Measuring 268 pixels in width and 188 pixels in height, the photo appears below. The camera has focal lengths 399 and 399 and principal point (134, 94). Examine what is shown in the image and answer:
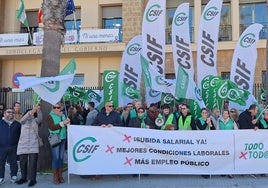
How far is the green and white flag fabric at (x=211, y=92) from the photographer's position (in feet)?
35.4

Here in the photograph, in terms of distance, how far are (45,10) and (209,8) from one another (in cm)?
595

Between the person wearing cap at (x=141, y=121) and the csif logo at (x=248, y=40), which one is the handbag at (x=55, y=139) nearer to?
the person wearing cap at (x=141, y=121)

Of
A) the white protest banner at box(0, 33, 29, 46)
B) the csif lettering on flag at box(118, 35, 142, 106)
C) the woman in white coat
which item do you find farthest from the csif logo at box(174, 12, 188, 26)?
the white protest banner at box(0, 33, 29, 46)

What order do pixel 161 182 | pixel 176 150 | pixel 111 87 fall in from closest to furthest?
pixel 161 182
pixel 176 150
pixel 111 87

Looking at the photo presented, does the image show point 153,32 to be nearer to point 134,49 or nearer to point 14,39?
point 134,49

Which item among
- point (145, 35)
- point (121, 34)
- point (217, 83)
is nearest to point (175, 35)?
point (145, 35)

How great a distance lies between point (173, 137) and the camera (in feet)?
29.5

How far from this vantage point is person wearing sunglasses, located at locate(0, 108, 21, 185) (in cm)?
901

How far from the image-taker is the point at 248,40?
13328mm

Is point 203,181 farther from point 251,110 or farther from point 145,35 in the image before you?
point 145,35

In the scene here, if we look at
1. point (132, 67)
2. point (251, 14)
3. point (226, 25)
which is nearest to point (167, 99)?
point (132, 67)

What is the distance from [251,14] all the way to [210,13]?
9.77 meters

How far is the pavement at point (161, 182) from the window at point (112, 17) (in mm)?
15911

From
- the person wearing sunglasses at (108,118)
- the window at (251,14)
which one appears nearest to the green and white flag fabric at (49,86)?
the person wearing sunglasses at (108,118)
